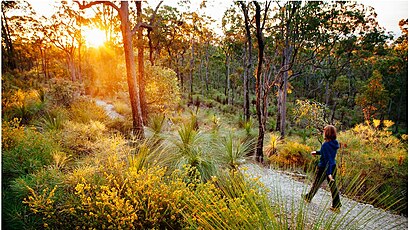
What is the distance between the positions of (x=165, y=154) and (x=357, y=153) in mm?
6215

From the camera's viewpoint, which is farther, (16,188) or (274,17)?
(274,17)

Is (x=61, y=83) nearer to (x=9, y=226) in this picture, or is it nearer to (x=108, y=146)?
(x=108, y=146)

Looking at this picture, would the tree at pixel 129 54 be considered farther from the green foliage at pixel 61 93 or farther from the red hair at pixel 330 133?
the green foliage at pixel 61 93

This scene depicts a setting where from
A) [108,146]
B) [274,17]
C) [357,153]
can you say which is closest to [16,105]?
[108,146]

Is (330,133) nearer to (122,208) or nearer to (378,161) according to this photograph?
(122,208)

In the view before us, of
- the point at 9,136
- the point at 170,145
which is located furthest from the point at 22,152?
the point at 170,145

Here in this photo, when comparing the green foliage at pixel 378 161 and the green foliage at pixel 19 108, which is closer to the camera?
the green foliage at pixel 378 161

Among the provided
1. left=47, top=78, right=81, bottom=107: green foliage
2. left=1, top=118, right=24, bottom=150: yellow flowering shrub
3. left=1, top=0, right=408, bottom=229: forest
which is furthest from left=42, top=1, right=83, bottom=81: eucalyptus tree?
left=1, top=118, right=24, bottom=150: yellow flowering shrub

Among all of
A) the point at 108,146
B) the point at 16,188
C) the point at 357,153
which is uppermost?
the point at 108,146

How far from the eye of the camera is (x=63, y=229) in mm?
2488

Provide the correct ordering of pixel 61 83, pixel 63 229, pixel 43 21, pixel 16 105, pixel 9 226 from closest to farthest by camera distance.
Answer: pixel 63 229, pixel 9 226, pixel 16 105, pixel 61 83, pixel 43 21

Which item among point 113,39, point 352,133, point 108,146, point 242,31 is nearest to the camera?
point 108,146

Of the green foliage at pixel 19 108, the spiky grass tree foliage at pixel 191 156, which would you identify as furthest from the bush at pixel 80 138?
the green foliage at pixel 19 108

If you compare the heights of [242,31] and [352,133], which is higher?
[242,31]
